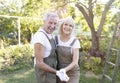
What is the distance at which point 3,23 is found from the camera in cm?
1192

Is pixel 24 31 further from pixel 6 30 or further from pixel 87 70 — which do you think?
pixel 87 70

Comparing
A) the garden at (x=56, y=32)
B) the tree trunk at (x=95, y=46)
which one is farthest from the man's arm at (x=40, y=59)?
the tree trunk at (x=95, y=46)

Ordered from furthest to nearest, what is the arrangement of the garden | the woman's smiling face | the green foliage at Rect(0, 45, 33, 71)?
the green foliage at Rect(0, 45, 33, 71), the garden, the woman's smiling face

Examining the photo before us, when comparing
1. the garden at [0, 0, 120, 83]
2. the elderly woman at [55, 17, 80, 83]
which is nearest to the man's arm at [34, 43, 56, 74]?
the elderly woman at [55, 17, 80, 83]

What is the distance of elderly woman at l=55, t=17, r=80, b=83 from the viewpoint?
324 centimetres

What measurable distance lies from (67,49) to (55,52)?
0.17 meters

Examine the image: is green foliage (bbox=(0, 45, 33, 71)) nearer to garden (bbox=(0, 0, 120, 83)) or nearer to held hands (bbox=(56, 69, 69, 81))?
garden (bbox=(0, 0, 120, 83))

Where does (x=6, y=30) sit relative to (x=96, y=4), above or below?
below

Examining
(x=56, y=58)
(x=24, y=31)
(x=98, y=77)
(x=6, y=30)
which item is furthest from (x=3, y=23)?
(x=56, y=58)

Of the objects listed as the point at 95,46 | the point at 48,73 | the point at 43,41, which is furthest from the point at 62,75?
the point at 95,46

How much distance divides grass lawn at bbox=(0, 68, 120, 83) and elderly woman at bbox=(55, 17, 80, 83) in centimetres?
335

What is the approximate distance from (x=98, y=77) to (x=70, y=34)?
431 cm

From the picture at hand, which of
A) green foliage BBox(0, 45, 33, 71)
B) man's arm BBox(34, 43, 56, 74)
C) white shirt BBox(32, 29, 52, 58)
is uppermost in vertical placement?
white shirt BBox(32, 29, 52, 58)

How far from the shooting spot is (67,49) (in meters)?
3.28
